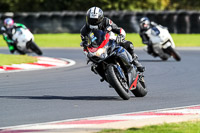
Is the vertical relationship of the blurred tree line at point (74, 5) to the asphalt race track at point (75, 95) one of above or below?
below

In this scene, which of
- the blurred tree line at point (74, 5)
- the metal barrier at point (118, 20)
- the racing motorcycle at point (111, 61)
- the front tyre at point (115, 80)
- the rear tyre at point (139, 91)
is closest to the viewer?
the front tyre at point (115, 80)

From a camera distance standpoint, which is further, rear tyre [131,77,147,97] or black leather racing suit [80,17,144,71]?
rear tyre [131,77,147,97]

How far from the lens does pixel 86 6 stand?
2169 inches

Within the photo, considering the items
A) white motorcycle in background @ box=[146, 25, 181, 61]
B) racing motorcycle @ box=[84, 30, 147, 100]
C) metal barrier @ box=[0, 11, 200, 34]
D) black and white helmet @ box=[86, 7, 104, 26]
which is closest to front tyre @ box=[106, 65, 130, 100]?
racing motorcycle @ box=[84, 30, 147, 100]

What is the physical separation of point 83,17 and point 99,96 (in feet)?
98.1

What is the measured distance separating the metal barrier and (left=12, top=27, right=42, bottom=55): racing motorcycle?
646 inches

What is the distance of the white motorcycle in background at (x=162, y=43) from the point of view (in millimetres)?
20812

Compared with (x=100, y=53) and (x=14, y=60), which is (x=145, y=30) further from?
(x=100, y=53)

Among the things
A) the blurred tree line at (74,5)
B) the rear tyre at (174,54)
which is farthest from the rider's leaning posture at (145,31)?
the blurred tree line at (74,5)

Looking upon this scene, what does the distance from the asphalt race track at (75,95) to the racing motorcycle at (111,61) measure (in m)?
0.28

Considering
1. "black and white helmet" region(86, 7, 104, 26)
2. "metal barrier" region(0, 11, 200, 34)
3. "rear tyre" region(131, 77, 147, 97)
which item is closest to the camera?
"black and white helmet" region(86, 7, 104, 26)

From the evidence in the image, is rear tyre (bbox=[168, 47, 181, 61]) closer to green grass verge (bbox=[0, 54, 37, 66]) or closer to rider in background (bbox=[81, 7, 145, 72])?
green grass verge (bbox=[0, 54, 37, 66])

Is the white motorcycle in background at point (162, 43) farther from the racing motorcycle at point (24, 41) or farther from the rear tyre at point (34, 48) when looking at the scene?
the racing motorcycle at point (24, 41)

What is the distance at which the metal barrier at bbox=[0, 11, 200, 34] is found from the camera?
37.3m
